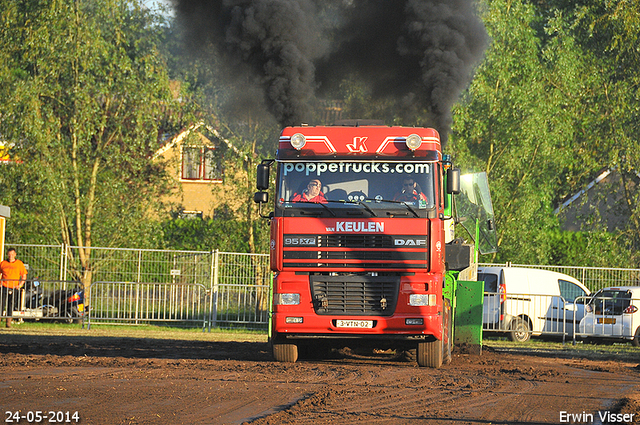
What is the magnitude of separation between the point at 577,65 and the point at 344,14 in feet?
38.2

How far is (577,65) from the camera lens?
89.7 feet

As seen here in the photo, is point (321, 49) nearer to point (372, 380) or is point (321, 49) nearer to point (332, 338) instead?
point (332, 338)

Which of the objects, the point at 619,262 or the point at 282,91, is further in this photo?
the point at 619,262

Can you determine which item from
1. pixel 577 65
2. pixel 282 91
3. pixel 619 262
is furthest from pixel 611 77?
pixel 282 91

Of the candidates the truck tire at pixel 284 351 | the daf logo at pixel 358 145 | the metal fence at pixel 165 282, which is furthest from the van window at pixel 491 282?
the daf logo at pixel 358 145

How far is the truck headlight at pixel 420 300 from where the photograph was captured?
11492 mm

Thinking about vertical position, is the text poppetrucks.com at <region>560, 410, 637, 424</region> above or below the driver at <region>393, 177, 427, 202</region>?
below

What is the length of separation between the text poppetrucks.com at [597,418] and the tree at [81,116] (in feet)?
55.3

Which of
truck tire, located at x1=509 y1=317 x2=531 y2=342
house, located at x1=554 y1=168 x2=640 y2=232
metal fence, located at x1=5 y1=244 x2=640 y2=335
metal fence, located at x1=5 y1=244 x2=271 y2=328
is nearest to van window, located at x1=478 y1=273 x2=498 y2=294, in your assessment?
metal fence, located at x1=5 y1=244 x2=640 y2=335

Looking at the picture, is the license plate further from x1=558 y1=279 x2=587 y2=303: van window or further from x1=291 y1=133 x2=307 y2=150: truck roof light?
x1=558 y1=279 x2=587 y2=303: van window

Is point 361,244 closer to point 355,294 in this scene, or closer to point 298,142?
point 355,294

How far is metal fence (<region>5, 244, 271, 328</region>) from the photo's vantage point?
2055 cm

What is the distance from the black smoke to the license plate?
638 centimetres

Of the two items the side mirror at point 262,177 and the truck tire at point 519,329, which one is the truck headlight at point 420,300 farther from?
the truck tire at point 519,329
